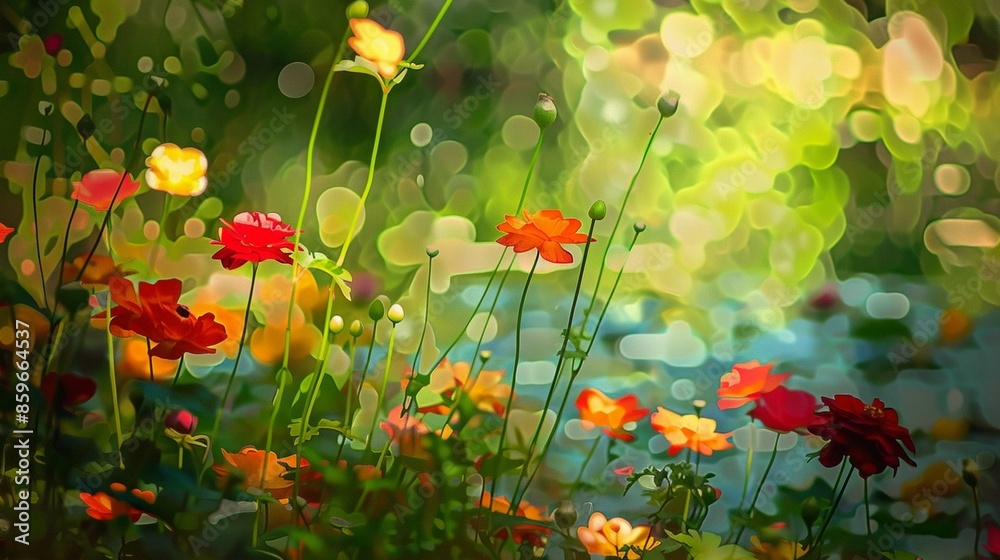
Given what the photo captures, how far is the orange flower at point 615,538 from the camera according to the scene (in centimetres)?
99

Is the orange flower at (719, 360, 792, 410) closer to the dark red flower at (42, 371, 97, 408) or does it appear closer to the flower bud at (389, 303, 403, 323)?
the flower bud at (389, 303, 403, 323)

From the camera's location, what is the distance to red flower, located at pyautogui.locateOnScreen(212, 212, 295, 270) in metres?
0.94

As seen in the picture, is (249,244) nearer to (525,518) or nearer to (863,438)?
(525,518)

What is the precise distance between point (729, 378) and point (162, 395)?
73 cm

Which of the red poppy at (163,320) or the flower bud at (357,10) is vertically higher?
the flower bud at (357,10)

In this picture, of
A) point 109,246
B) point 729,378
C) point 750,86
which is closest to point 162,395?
point 109,246

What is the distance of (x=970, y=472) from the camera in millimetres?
1027

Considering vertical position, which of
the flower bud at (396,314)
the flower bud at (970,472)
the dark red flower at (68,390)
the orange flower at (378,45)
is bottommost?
the flower bud at (970,472)

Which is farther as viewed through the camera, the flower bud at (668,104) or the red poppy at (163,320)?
the flower bud at (668,104)

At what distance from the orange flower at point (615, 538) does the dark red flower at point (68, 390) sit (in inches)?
25.6

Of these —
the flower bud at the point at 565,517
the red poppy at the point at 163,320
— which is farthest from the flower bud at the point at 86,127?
the flower bud at the point at 565,517

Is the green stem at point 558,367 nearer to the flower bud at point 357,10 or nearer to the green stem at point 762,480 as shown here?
the green stem at point 762,480

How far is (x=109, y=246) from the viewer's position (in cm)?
101

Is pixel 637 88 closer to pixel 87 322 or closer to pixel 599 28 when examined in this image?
pixel 599 28
